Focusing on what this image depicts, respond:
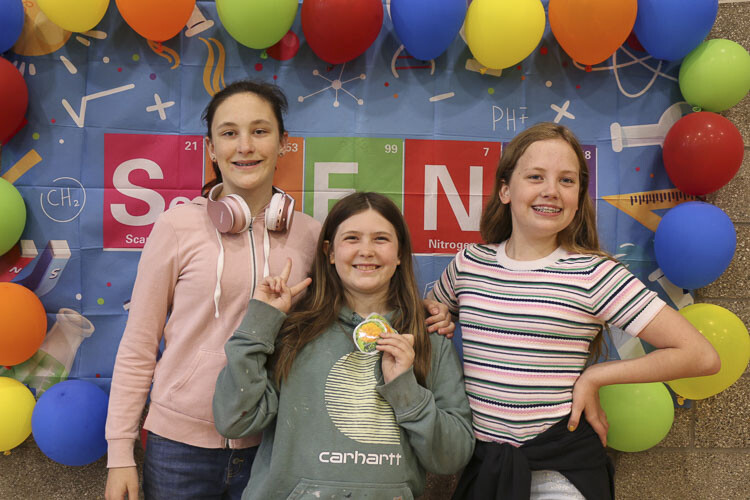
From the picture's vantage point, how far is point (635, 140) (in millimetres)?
2100

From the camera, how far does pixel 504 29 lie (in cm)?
184

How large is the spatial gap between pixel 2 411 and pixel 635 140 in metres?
2.46

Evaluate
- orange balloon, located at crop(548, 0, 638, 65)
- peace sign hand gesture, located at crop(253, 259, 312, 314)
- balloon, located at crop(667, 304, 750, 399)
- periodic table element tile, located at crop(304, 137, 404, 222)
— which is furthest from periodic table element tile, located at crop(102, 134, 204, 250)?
balloon, located at crop(667, 304, 750, 399)

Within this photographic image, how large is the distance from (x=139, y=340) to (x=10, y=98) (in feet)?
3.20

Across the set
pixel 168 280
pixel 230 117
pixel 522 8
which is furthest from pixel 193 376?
pixel 522 8

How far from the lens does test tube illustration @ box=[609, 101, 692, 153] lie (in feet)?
6.89

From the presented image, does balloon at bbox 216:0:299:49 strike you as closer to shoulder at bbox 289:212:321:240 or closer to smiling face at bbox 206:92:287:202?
smiling face at bbox 206:92:287:202

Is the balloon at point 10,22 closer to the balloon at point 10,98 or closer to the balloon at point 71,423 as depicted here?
the balloon at point 10,98

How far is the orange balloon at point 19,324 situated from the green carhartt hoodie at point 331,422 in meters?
0.85

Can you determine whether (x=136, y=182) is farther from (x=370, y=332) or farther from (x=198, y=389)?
(x=370, y=332)

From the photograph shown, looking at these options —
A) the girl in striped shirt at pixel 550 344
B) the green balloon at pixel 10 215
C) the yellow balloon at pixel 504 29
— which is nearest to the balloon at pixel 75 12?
the green balloon at pixel 10 215

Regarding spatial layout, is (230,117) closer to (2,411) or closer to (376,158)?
(376,158)

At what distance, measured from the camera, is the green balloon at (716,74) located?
1.92 metres

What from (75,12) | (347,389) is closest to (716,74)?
(347,389)
